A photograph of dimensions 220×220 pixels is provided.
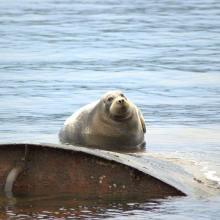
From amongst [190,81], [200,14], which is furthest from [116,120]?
[200,14]

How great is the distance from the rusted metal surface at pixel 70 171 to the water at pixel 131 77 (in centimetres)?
16

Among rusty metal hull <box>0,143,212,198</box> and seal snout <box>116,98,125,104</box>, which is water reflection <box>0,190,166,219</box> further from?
seal snout <box>116,98,125,104</box>

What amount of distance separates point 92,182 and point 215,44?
66.5ft

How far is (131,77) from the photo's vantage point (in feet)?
60.5

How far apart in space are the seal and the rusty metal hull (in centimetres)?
488

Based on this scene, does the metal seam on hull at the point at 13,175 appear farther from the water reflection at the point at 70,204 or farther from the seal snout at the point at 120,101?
the seal snout at the point at 120,101

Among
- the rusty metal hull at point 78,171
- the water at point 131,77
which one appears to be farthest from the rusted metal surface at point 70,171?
the water at point 131,77

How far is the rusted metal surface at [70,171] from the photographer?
5.57 meters

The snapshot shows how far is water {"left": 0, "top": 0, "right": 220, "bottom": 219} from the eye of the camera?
29.3ft

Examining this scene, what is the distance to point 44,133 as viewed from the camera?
36.4 ft

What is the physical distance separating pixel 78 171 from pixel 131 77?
1292 cm

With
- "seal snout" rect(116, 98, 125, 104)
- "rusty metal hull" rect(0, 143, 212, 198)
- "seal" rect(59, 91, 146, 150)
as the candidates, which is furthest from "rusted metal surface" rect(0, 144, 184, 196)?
"seal" rect(59, 91, 146, 150)

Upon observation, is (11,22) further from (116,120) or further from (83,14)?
(116,120)

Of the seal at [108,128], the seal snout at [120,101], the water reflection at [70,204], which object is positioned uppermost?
the seal snout at [120,101]
